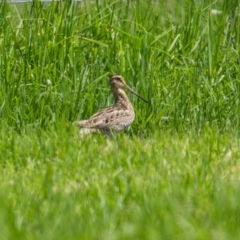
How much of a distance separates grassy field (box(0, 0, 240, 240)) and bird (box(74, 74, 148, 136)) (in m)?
0.14

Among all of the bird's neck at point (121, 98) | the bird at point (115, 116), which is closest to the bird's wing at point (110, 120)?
the bird at point (115, 116)

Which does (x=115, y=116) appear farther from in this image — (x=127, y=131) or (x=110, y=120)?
(x=127, y=131)

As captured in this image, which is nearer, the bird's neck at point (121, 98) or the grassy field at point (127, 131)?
the grassy field at point (127, 131)

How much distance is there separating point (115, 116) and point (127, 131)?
0.75 ft

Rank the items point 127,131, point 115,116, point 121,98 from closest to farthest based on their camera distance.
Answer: point 115,116
point 127,131
point 121,98

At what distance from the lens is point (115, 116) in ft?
27.2

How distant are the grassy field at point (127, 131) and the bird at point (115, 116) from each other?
14cm

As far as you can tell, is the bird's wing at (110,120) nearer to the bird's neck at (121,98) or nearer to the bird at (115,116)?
the bird at (115,116)

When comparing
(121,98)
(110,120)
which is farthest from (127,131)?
(121,98)

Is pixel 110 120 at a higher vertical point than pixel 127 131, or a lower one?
higher

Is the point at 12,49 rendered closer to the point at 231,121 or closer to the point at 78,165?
the point at 231,121

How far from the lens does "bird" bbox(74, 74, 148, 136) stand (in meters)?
8.09

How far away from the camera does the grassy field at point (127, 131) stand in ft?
16.8

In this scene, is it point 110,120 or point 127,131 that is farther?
point 127,131
